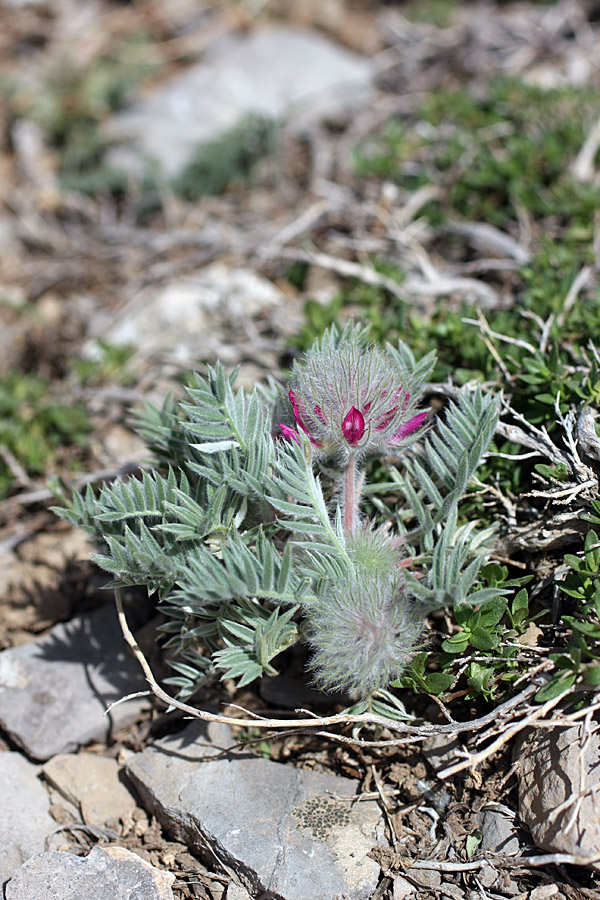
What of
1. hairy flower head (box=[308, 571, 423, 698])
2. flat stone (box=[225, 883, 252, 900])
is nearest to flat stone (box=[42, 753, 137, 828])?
flat stone (box=[225, 883, 252, 900])

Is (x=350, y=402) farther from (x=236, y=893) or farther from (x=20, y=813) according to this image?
(x=20, y=813)

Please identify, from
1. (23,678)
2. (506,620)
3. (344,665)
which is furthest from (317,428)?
(23,678)

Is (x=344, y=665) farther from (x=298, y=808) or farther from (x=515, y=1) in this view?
(x=515, y=1)

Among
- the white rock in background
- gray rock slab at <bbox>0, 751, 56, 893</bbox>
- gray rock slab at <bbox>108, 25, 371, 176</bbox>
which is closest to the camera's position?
gray rock slab at <bbox>0, 751, 56, 893</bbox>

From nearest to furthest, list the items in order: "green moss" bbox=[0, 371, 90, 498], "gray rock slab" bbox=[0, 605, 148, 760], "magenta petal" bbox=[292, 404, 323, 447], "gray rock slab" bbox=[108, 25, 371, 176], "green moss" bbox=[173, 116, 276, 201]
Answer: "magenta petal" bbox=[292, 404, 323, 447] < "gray rock slab" bbox=[0, 605, 148, 760] < "green moss" bbox=[0, 371, 90, 498] < "green moss" bbox=[173, 116, 276, 201] < "gray rock slab" bbox=[108, 25, 371, 176]

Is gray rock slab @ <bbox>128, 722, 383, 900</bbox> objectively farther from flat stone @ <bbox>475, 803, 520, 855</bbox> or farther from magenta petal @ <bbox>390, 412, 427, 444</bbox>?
magenta petal @ <bbox>390, 412, 427, 444</bbox>

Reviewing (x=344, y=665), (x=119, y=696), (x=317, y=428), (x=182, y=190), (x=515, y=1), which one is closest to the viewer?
(x=344, y=665)
